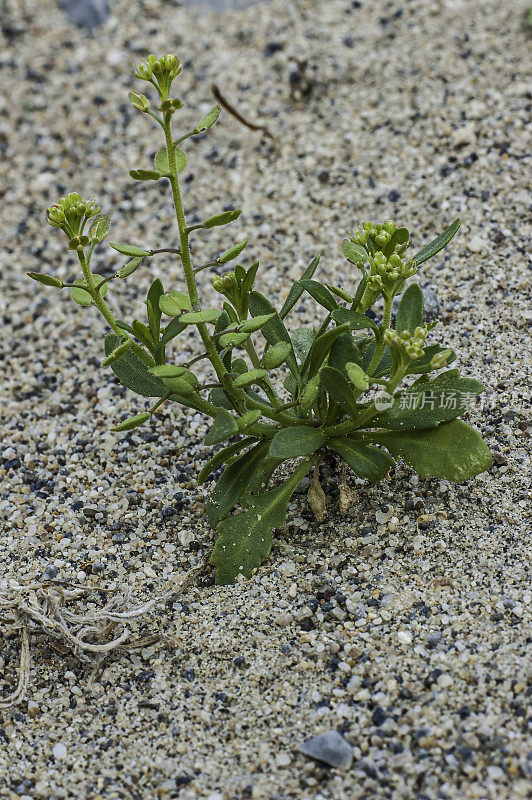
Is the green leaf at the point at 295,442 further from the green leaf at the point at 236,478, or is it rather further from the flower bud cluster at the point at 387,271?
the flower bud cluster at the point at 387,271

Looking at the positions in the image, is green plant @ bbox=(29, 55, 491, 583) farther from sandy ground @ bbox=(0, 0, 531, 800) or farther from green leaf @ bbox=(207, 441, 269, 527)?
sandy ground @ bbox=(0, 0, 531, 800)

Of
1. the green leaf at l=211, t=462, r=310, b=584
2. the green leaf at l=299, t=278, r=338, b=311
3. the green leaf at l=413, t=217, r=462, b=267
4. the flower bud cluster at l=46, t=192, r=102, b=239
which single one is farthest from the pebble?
the flower bud cluster at l=46, t=192, r=102, b=239

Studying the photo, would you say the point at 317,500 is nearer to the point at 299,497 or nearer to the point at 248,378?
the point at 299,497

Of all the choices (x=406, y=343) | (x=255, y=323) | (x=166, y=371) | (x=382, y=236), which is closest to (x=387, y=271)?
(x=382, y=236)

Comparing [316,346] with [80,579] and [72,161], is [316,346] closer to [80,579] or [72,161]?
[80,579]

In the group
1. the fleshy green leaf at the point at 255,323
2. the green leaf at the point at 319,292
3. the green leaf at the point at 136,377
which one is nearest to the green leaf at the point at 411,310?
the green leaf at the point at 319,292

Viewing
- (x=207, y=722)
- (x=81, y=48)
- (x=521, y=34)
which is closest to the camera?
(x=207, y=722)

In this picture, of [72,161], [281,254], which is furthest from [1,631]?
[72,161]
